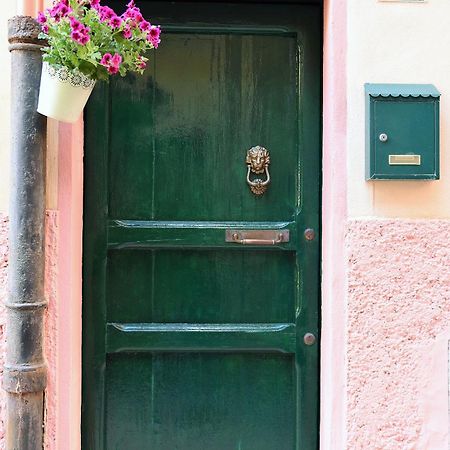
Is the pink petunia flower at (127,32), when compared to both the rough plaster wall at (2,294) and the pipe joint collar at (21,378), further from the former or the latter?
the pipe joint collar at (21,378)

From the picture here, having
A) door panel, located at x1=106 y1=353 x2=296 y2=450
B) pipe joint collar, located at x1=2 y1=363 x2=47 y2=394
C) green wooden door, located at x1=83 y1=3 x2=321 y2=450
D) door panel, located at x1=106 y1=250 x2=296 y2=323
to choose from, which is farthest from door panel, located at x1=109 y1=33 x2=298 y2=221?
pipe joint collar, located at x1=2 y1=363 x2=47 y2=394

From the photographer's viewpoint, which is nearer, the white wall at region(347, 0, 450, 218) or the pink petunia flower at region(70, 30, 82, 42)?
the pink petunia flower at region(70, 30, 82, 42)

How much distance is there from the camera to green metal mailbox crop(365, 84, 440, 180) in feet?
8.18

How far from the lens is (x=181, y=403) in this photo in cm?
277

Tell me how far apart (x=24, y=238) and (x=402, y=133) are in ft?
5.00

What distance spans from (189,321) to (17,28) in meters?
1.37

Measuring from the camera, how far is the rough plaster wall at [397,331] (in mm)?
2549

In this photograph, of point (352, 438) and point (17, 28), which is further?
point (352, 438)

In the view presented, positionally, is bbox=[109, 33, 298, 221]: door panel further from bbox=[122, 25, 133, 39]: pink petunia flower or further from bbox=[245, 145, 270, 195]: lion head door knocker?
bbox=[122, 25, 133, 39]: pink petunia flower

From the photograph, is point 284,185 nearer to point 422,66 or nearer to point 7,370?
point 422,66

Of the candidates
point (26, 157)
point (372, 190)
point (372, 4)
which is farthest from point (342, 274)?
point (26, 157)

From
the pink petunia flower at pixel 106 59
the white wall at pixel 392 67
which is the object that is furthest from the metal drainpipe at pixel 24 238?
the white wall at pixel 392 67

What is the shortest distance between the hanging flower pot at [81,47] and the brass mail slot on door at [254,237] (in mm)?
836

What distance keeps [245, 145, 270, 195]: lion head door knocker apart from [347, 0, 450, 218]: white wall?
0.38 metres
